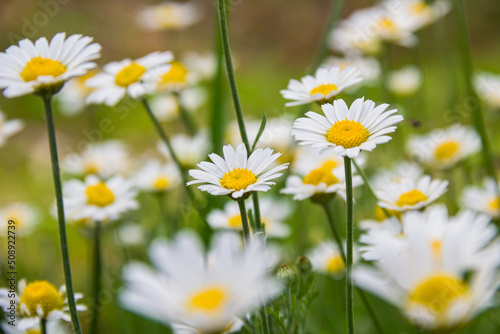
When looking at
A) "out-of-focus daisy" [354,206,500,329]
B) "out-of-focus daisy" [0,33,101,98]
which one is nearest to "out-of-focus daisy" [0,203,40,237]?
"out-of-focus daisy" [0,33,101,98]

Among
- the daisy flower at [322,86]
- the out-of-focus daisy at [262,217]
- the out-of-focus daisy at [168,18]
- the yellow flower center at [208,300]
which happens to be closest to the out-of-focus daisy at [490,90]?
the out-of-focus daisy at [262,217]

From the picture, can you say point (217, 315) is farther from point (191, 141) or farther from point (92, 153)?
point (92, 153)

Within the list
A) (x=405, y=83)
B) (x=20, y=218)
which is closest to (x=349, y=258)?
(x=20, y=218)

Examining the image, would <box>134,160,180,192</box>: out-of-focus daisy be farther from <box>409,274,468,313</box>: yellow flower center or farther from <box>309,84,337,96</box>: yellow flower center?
<box>409,274,468,313</box>: yellow flower center

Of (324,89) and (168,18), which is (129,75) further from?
(168,18)

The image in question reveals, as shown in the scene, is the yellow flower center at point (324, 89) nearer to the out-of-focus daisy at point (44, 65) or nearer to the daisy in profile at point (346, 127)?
the daisy in profile at point (346, 127)

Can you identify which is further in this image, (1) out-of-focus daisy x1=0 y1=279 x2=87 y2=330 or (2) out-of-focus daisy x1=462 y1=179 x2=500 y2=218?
(2) out-of-focus daisy x1=462 y1=179 x2=500 y2=218
